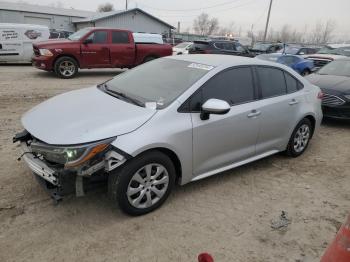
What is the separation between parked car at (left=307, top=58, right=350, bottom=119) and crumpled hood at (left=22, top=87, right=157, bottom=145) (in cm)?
515

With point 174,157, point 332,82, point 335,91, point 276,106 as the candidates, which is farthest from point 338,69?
point 174,157

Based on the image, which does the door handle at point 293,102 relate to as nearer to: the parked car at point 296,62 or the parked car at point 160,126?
the parked car at point 160,126

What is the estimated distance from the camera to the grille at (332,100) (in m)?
7.09

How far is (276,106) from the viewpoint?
462 centimetres

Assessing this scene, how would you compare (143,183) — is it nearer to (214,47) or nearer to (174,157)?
(174,157)

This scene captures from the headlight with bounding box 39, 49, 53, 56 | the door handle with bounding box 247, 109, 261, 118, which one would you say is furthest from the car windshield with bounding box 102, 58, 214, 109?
the headlight with bounding box 39, 49, 53, 56

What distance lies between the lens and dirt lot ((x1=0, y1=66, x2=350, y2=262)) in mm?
3014

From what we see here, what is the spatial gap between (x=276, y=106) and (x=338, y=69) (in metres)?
4.93

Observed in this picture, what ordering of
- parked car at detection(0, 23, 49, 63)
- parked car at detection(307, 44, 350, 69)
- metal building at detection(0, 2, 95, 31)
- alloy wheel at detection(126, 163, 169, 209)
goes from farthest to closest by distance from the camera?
1. metal building at detection(0, 2, 95, 31)
2. parked car at detection(307, 44, 350, 69)
3. parked car at detection(0, 23, 49, 63)
4. alloy wheel at detection(126, 163, 169, 209)

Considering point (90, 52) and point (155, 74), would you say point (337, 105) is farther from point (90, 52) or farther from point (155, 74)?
point (90, 52)

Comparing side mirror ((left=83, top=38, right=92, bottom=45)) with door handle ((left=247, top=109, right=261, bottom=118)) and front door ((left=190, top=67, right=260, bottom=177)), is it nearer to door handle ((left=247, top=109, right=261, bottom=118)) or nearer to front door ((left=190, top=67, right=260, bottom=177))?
front door ((left=190, top=67, right=260, bottom=177))

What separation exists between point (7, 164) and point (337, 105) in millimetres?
6276

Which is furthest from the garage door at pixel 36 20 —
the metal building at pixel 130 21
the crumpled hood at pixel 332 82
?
the crumpled hood at pixel 332 82

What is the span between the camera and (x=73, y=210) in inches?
139
